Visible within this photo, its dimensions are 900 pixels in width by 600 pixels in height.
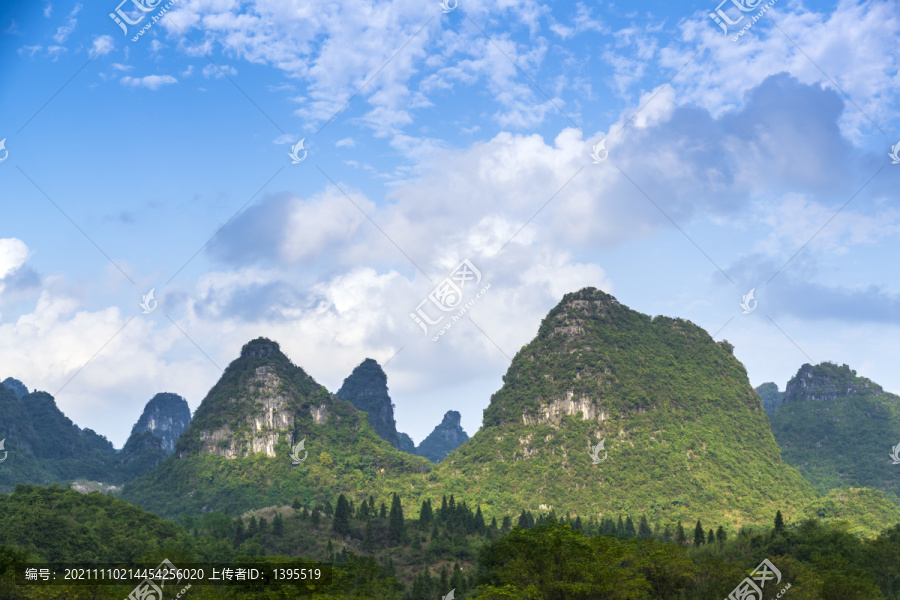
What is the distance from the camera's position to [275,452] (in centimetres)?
14238

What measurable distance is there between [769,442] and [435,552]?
287ft

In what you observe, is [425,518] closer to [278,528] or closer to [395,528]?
[395,528]

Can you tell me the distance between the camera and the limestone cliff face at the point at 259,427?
14275cm

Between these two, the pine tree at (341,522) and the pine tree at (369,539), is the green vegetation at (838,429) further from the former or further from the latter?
the pine tree at (341,522)

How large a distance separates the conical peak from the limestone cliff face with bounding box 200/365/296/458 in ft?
27.0

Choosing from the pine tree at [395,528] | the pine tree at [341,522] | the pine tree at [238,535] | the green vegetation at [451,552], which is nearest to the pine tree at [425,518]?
the green vegetation at [451,552]

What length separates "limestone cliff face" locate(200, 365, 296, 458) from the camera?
142750 millimetres

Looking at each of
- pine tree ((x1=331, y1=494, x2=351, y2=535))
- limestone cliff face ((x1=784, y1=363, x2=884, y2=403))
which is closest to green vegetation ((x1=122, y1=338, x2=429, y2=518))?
pine tree ((x1=331, y1=494, x2=351, y2=535))

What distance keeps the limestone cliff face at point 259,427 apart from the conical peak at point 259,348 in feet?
27.0

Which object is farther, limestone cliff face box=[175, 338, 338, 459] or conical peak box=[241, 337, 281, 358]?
conical peak box=[241, 337, 281, 358]

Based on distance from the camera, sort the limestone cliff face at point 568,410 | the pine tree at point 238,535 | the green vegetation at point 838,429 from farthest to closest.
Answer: the green vegetation at point 838,429
the limestone cliff face at point 568,410
the pine tree at point 238,535

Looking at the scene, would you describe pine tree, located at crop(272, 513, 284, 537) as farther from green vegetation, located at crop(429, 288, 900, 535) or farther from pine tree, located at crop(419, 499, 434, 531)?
green vegetation, located at crop(429, 288, 900, 535)

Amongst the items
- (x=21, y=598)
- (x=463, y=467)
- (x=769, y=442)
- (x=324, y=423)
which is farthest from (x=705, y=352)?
(x=21, y=598)

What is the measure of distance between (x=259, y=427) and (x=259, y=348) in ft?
57.8
